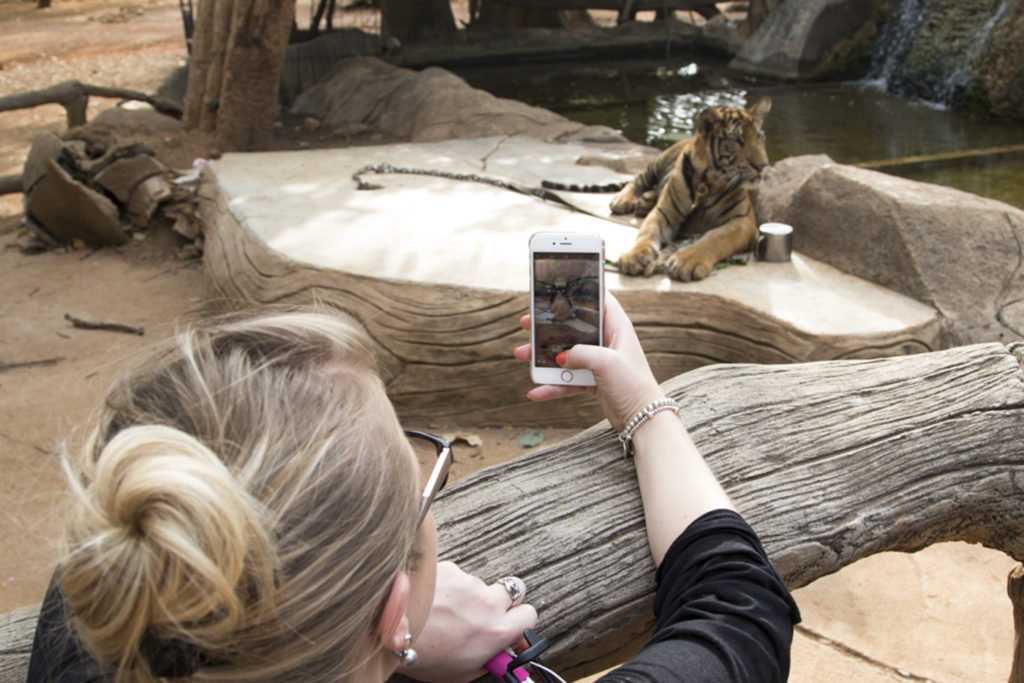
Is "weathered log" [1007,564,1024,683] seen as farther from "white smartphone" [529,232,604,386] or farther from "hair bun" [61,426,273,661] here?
"hair bun" [61,426,273,661]

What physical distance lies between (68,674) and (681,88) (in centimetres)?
1169

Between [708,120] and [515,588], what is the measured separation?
12.4 feet

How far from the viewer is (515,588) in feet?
4.64

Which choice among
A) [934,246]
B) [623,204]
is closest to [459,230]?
[623,204]

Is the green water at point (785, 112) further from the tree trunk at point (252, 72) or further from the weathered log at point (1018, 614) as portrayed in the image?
the weathered log at point (1018, 614)

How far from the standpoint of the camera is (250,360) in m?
0.94

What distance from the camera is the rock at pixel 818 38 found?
11.7 metres

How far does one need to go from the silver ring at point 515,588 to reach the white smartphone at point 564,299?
16.9 inches

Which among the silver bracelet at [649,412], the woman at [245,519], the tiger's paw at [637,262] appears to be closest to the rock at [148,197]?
the tiger's paw at [637,262]

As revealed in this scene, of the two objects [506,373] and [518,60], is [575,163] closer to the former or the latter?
[506,373]

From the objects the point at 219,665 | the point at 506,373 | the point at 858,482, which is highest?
the point at 219,665

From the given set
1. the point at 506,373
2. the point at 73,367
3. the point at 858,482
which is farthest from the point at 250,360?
the point at 73,367

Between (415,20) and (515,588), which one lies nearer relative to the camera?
(515,588)

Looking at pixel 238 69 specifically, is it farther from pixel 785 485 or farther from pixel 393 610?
pixel 393 610
